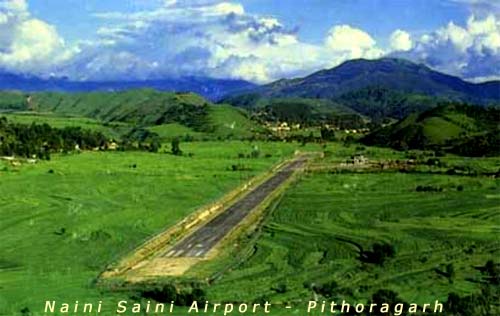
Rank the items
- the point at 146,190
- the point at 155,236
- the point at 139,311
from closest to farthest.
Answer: the point at 139,311 < the point at 155,236 < the point at 146,190

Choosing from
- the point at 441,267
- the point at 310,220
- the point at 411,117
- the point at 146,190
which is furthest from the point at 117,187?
the point at 411,117

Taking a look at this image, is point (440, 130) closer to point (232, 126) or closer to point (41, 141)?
point (232, 126)

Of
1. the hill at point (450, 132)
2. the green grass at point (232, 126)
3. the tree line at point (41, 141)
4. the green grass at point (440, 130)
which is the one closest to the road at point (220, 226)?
the tree line at point (41, 141)

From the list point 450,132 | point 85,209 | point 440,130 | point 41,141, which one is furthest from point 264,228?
point 440,130

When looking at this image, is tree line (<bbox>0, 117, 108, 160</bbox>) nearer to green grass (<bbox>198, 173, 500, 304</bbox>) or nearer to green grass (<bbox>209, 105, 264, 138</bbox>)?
green grass (<bbox>209, 105, 264, 138</bbox>)

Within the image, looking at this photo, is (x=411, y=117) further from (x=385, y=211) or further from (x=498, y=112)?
(x=385, y=211)

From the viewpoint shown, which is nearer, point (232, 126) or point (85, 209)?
point (85, 209)

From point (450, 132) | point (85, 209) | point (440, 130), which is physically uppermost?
point (440, 130)

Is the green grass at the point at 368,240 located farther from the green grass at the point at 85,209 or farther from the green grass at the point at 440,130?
the green grass at the point at 440,130
